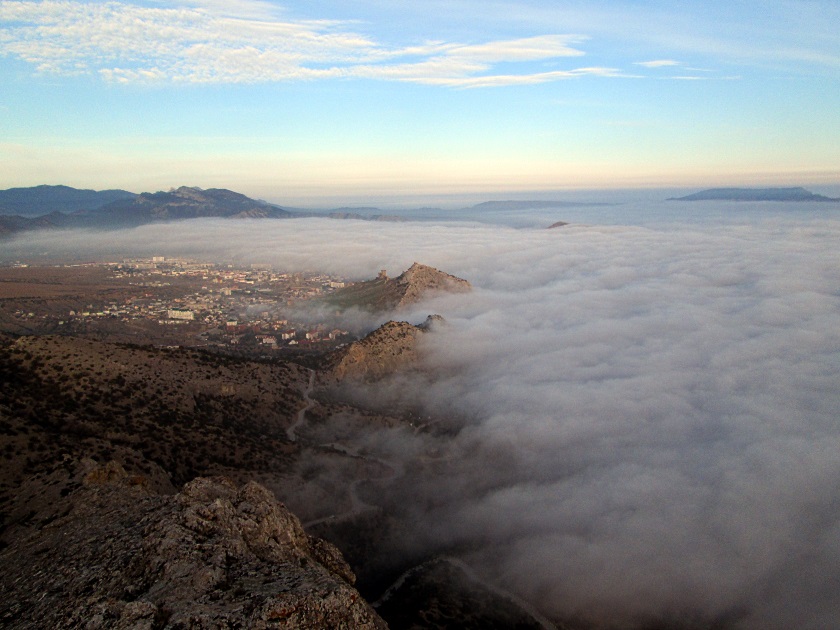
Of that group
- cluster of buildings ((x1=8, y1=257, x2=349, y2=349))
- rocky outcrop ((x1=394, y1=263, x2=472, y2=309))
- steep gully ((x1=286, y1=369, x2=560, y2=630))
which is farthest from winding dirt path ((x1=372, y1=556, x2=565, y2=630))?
rocky outcrop ((x1=394, y1=263, x2=472, y2=309))

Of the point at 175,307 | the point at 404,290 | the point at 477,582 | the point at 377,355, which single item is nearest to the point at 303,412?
the point at 377,355

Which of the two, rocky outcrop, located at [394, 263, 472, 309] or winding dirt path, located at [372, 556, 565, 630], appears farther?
rocky outcrop, located at [394, 263, 472, 309]

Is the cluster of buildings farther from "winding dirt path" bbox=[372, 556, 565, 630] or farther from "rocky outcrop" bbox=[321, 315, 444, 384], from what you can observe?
"winding dirt path" bbox=[372, 556, 565, 630]

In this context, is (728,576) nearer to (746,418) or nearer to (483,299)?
(746,418)

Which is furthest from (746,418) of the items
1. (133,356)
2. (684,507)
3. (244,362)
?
(133,356)

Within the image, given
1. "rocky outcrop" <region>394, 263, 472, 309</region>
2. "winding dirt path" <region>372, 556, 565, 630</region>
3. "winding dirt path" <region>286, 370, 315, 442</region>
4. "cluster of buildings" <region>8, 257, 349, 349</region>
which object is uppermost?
"rocky outcrop" <region>394, 263, 472, 309</region>

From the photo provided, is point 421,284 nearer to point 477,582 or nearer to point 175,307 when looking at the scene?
point 175,307
